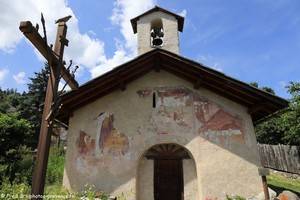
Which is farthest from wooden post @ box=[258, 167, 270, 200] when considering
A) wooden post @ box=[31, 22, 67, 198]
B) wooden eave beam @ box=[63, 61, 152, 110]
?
wooden post @ box=[31, 22, 67, 198]

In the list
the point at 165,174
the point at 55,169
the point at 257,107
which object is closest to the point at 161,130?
the point at 165,174

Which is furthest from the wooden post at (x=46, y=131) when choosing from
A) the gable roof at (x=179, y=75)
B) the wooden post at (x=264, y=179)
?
the wooden post at (x=264, y=179)

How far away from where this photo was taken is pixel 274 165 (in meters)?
20.7

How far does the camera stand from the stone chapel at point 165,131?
917 centimetres

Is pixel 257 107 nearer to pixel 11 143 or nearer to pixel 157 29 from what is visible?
pixel 157 29

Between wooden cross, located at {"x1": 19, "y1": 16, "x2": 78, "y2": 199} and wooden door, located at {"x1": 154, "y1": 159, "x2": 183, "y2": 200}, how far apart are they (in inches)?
222

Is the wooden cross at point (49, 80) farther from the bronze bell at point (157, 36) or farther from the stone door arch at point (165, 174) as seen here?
the bronze bell at point (157, 36)

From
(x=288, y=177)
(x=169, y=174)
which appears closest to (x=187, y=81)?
(x=169, y=174)

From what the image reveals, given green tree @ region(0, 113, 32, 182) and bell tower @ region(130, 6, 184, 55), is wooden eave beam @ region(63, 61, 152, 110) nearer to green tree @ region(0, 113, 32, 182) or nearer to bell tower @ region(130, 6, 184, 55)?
bell tower @ region(130, 6, 184, 55)

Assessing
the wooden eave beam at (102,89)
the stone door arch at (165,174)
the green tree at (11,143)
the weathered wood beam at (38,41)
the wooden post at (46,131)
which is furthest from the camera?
the green tree at (11,143)

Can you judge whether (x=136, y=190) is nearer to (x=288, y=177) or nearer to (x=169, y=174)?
(x=169, y=174)

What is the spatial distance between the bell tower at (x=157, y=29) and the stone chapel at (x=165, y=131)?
187 cm

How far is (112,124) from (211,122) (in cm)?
333

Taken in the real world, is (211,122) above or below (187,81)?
below
